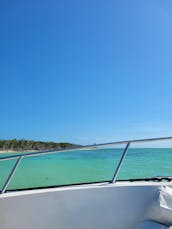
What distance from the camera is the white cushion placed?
51.1 inches

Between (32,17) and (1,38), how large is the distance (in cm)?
226

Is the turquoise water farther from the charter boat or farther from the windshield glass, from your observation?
the charter boat

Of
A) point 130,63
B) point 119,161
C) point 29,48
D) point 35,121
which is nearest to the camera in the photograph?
point 119,161

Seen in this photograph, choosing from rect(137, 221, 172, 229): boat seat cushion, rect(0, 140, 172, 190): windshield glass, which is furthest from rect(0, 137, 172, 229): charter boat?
rect(0, 140, 172, 190): windshield glass

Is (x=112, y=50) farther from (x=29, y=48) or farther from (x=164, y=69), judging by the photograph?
(x=29, y=48)

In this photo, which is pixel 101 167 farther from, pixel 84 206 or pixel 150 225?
pixel 150 225

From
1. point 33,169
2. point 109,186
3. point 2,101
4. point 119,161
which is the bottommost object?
point 109,186

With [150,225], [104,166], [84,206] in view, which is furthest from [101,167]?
[150,225]

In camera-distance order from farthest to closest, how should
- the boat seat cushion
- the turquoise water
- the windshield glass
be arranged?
the turquoise water < the windshield glass < the boat seat cushion

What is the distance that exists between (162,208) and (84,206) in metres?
0.53

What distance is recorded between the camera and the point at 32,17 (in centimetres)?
615

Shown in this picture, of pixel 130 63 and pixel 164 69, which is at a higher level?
pixel 130 63

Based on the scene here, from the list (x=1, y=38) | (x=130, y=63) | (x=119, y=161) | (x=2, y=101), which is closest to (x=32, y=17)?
(x=1, y=38)

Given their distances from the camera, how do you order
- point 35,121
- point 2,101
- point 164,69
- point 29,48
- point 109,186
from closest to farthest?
point 109,186 → point 164,69 → point 29,48 → point 2,101 → point 35,121
